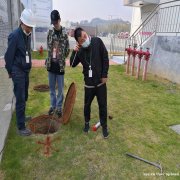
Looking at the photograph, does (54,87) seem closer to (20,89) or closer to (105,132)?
(20,89)

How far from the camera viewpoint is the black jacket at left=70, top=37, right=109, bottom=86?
Answer: 3500 mm

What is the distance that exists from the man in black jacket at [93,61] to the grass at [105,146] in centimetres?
62

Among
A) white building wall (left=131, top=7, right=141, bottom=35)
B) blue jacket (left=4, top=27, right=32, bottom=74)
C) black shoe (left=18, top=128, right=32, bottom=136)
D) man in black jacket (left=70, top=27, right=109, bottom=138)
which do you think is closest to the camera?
blue jacket (left=4, top=27, right=32, bottom=74)

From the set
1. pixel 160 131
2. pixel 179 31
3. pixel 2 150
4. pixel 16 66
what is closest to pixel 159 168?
pixel 160 131

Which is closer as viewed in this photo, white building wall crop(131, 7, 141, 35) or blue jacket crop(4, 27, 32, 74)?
blue jacket crop(4, 27, 32, 74)

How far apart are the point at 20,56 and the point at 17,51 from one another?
0.09m

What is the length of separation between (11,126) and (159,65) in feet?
21.2

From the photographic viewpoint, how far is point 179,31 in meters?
7.73

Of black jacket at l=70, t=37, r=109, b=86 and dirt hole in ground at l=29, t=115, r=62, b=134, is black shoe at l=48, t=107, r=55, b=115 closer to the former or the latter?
dirt hole in ground at l=29, t=115, r=62, b=134

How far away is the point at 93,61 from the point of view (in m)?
3.52

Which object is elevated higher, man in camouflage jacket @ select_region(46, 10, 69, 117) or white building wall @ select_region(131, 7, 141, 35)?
white building wall @ select_region(131, 7, 141, 35)

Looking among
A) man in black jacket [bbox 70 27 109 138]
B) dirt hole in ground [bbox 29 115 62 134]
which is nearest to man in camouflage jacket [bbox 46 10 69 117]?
man in black jacket [bbox 70 27 109 138]

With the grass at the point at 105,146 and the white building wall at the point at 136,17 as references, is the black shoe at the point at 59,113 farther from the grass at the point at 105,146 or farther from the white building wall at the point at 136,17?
the white building wall at the point at 136,17

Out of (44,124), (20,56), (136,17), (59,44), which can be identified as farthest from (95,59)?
(136,17)
